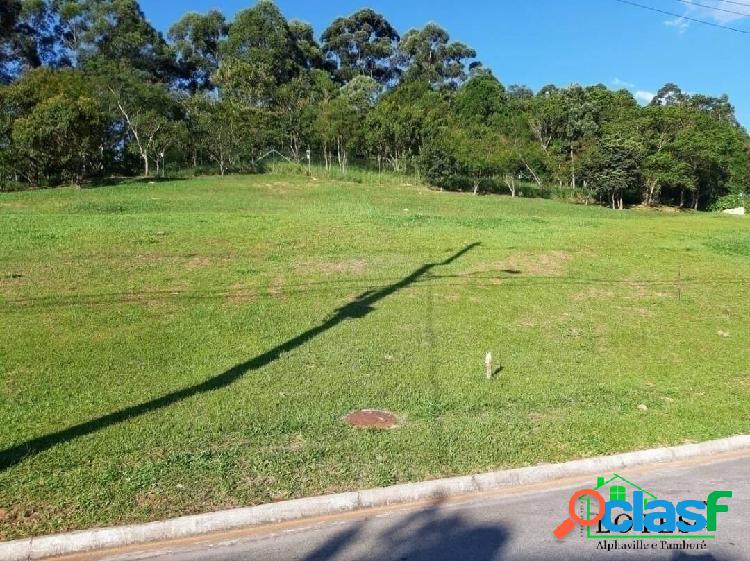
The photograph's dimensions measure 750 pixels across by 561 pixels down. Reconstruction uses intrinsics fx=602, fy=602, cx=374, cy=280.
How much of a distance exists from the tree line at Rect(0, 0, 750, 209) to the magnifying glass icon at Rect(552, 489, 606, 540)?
3403 cm

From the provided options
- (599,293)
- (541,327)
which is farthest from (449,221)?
(541,327)

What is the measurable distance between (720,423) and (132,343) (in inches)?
302

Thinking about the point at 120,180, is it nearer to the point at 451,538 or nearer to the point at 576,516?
the point at 451,538

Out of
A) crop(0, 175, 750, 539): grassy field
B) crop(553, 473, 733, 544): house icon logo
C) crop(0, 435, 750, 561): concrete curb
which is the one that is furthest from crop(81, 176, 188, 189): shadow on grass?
crop(553, 473, 733, 544): house icon logo

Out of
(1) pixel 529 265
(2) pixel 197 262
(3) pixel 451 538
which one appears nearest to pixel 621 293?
(1) pixel 529 265

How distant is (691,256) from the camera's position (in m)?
18.1

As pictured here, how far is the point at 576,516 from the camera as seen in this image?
15.6ft

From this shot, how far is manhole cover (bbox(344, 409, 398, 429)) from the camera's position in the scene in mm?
6324

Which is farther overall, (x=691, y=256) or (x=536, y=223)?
(x=536, y=223)

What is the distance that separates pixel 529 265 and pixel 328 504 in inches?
477

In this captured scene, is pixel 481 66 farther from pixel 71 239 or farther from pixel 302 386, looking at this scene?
pixel 302 386

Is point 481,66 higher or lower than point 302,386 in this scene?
higher

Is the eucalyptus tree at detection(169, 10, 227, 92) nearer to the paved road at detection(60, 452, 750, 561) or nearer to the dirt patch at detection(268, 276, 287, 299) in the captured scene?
the dirt patch at detection(268, 276, 287, 299)

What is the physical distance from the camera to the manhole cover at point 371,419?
20.7ft
